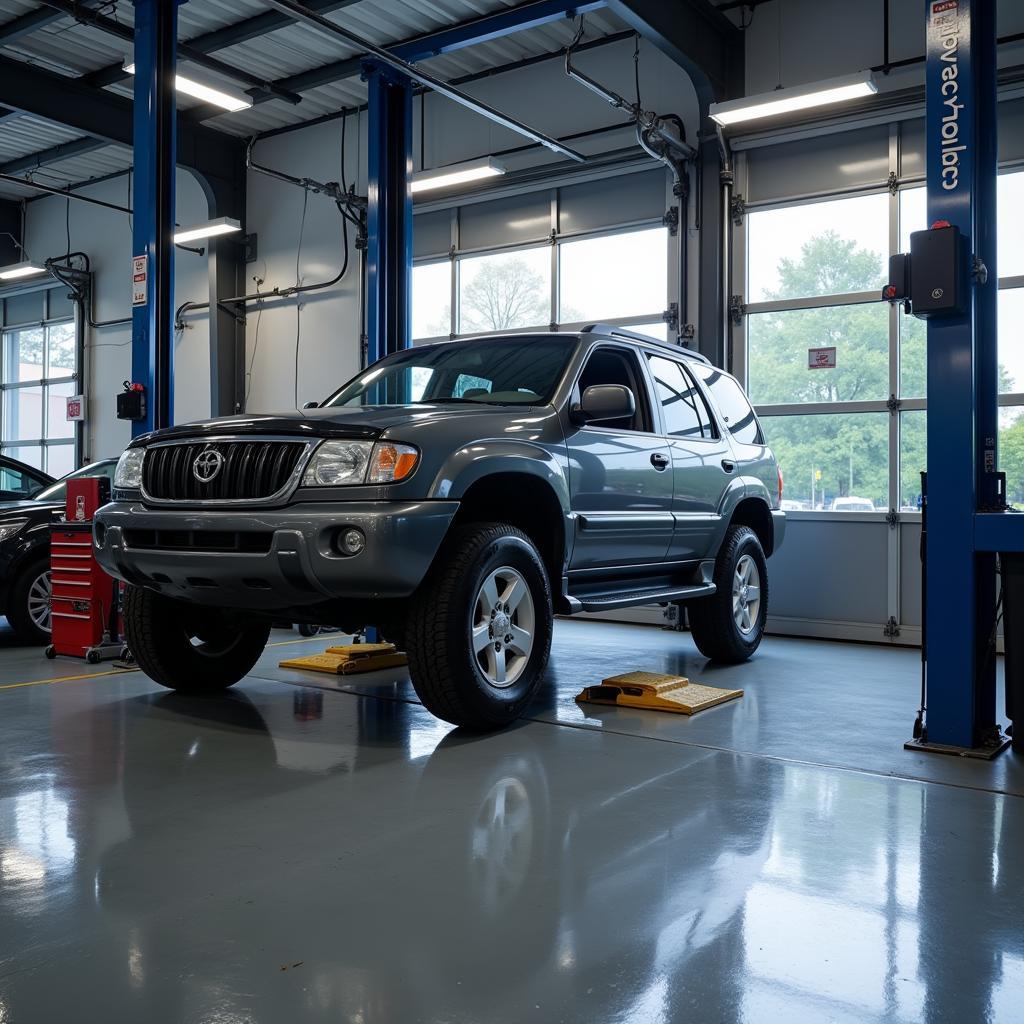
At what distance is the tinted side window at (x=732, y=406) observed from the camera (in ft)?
21.3

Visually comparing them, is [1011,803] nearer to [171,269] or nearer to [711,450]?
[711,450]

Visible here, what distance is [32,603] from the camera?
7.08 m

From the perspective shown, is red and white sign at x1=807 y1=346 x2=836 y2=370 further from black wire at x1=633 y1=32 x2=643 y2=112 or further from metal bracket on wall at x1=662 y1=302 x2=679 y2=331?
black wire at x1=633 y1=32 x2=643 y2=112

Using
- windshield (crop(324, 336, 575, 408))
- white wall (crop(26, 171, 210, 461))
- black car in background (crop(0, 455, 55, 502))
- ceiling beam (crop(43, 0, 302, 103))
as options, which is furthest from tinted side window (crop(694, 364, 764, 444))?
white wall (crop(26, 171, 210, 461))

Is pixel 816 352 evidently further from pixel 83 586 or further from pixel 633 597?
pixel 83 586

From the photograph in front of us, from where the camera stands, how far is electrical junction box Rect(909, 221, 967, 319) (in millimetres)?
4055

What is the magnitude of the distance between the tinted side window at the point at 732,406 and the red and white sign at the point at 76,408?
412 inches

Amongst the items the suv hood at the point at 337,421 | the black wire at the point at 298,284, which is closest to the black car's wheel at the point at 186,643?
the suv hood at the point at 337,421

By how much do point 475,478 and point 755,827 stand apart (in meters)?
1.71

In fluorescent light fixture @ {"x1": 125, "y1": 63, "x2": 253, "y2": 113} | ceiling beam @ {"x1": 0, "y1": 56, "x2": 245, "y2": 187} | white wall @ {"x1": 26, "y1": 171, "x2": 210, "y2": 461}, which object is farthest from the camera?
white wall @ {"x1": 26, "y1": 171, "x2": 210, "y2": 461}

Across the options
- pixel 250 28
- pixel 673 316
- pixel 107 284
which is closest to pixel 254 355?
pixel 107 284

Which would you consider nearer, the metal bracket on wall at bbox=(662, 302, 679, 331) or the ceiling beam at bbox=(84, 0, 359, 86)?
the ceiling beam at bbox=(84, 0, 359, 86)

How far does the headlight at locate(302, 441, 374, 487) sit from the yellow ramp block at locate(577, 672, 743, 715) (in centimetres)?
186

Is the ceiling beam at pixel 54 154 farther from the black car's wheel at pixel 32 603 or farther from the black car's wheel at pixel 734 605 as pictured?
the black car's wheel at pixel 734 605
